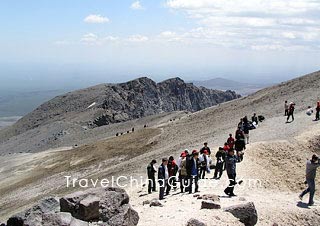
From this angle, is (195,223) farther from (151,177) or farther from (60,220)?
(151,177)

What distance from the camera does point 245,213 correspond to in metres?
21.0

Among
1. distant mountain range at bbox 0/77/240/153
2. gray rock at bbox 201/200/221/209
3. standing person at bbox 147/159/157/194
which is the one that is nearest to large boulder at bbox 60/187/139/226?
gray rock at bbox 201/200/221/209

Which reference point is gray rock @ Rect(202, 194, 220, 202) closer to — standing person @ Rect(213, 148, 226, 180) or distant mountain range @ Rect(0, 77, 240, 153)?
standing person @ Rect(213, 148, 226, 180)

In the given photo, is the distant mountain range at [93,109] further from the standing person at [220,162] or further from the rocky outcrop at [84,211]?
the rocky outcrop at [84,211]

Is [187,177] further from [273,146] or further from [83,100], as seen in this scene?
[83,100]

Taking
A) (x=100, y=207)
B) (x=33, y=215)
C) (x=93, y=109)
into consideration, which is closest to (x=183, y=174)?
(x=100, y=207)

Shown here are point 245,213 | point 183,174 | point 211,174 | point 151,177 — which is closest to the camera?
point 245,213

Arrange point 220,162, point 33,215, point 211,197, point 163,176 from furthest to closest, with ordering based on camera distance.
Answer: point 220,162 < point 163,176 < point 211,197 < point 33,215

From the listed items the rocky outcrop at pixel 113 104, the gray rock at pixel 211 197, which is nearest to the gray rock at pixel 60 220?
the gray rock at pixel 211 197

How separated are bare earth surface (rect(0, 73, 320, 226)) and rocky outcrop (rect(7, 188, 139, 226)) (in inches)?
54.9

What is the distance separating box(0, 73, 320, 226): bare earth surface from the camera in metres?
23.0

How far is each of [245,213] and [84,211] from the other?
7077 mm

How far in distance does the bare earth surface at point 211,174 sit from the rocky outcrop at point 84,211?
1.39 m

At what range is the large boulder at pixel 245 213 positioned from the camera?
825 inches
